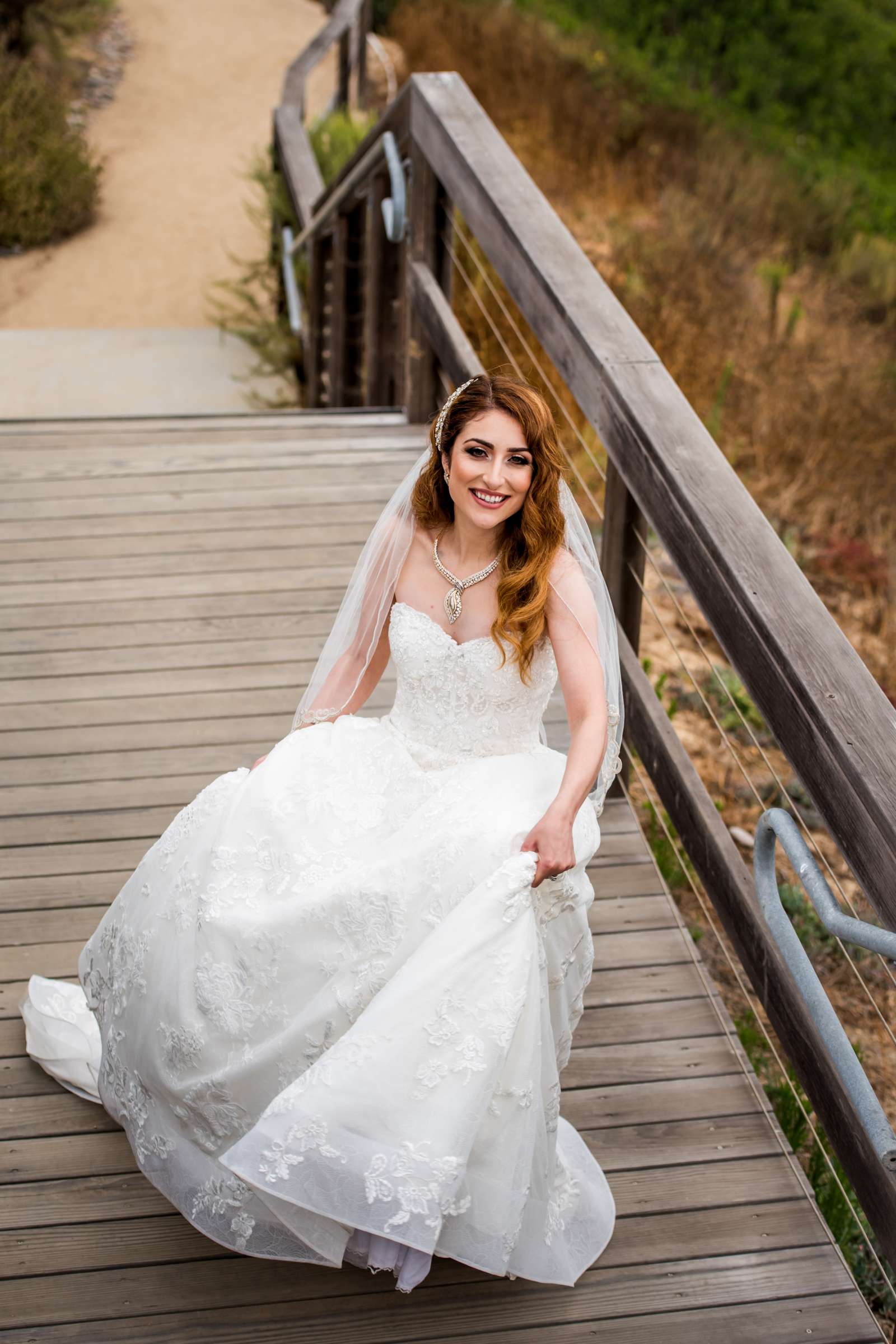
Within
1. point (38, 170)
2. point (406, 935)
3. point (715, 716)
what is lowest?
point (38, 170)

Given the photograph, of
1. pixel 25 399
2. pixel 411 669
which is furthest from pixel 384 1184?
pixel 25 399

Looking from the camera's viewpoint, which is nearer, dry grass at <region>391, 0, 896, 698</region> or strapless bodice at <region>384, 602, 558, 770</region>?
strapless bodice at <region>384, 602, 558, 770</region>

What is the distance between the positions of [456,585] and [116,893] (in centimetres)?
98

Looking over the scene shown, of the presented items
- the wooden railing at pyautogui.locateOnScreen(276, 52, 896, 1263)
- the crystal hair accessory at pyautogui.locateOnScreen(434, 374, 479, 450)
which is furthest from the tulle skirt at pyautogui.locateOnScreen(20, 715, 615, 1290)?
the crystal hair accessory at pyautogui.locateOnScreen(434, 374, 479, 450)

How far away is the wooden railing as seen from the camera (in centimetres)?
173

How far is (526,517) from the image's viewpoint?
6.73 ft

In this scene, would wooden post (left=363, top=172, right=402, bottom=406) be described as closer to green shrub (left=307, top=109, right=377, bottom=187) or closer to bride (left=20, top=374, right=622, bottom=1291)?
bride (left=20, top=374, right=622, bottom=1291)

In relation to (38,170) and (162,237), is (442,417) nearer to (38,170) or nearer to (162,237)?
(38,170)

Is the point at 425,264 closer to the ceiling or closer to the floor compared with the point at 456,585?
closer to the floor

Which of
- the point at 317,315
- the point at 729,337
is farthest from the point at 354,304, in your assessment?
the point at 729,337

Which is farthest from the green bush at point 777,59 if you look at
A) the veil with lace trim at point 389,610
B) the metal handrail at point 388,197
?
the veil with lace trim at point 389,610

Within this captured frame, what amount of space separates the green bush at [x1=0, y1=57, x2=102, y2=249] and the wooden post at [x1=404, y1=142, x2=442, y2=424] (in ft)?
20.4

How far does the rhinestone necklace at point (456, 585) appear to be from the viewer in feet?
6.97

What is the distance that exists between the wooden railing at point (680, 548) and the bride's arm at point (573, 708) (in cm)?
22
